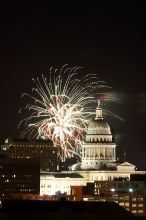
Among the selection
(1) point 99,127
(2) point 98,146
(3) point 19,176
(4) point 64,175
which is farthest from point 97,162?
(3) point 19,176

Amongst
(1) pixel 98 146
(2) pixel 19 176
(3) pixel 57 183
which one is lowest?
(3) pixel 57 183

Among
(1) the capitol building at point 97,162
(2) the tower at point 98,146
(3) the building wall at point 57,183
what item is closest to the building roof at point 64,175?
(1) the capitol building at point 97,162

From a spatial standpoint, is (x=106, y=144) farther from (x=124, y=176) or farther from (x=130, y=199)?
(x=130, y=199)

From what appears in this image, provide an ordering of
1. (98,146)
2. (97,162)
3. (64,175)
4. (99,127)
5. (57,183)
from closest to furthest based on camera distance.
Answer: (57,183), (64,175), (99,127), (98,146), (97,162)

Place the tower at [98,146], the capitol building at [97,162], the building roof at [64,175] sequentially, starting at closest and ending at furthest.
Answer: the building roof at [64,175], the capitol building at [97,162], the tower at [98,146]

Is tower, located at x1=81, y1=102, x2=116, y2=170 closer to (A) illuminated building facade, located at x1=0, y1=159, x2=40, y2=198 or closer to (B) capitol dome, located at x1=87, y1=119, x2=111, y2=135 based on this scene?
(B) capitol dome, located at x1=87, y1=119, x2=111, y2=135

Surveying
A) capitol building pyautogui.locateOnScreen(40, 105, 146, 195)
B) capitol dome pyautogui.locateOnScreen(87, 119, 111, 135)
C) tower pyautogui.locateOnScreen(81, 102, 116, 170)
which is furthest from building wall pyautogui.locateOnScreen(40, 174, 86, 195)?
capitol dome pyautogui.locateOnScreen(87, 119, 111, 135)

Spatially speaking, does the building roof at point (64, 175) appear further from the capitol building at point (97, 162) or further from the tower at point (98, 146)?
the tower at point (98, 146)

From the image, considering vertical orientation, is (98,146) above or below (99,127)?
below

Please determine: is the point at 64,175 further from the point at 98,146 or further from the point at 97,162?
the point at 98,146
